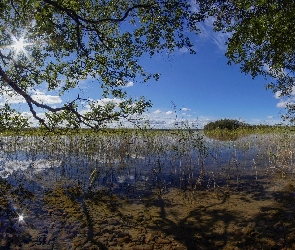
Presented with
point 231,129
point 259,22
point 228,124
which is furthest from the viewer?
point 228,124

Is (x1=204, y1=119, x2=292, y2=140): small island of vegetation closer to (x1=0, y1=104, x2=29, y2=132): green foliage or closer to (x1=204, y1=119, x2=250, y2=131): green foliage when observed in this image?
(x1=204, y1=119, x2=250, y2=131): green foliage

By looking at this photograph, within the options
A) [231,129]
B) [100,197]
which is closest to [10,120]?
[100,197]

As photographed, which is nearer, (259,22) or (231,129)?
(259,22)

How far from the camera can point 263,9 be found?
8.21 m

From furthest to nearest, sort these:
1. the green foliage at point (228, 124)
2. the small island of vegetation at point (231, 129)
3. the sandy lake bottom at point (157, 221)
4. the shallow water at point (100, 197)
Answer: the green foliage at point (228, 124) → the small island of vegetation at point (231, 129) → the shallow water at point (100, 197) → the sandy lake bottom at point (157, 221)

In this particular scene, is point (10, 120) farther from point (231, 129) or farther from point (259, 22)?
point (231, 129)

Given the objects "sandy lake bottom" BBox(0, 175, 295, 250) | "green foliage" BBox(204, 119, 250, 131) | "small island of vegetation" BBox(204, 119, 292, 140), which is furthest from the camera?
"green foliage" BBox(204, 119, 250, 131)

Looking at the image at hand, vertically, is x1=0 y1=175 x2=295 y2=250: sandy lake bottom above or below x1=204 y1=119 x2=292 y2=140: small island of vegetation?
below

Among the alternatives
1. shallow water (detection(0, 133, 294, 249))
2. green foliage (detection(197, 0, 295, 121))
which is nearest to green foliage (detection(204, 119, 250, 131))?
shallow water (detection(0, 133, 294, 249))

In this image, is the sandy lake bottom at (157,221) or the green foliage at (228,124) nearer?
the sandy lake bottom at (157,221)

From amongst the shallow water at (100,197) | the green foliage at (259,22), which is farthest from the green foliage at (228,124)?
the green foliage at (259,22)

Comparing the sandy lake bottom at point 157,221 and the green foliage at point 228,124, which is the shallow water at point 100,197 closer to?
the sandy lake bottom at point 157,221

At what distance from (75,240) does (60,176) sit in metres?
8.14

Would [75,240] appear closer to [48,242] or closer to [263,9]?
[48,242]
